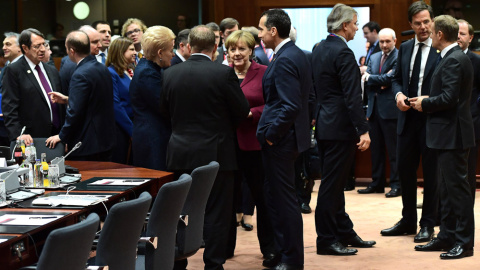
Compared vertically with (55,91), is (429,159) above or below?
below

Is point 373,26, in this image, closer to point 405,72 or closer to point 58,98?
point 405,72

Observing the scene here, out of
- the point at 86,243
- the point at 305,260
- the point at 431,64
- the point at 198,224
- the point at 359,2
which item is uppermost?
the point at 359,2

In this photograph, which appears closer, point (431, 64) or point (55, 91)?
point (431, 64)

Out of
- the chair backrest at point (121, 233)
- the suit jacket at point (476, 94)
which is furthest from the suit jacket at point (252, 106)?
the chair backrest at point (121, 233)

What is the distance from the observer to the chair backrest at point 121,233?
2805 millimetres

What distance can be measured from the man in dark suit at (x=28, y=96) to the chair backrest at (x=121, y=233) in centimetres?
364

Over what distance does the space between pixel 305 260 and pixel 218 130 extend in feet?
4.09

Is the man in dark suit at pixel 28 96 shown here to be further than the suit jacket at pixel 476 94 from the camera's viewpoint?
Yes

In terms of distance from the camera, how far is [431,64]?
570 centimetres

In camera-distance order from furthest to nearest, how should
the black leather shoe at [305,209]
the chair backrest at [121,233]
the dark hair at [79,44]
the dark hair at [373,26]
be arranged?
the dark hair at [373,26] → the black leather shoe at [305,209] → the dark hair at [79,44] → the chair backrest at [121,233]

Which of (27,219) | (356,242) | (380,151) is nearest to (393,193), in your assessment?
(380,151)

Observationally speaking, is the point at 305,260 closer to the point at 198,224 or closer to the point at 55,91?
→ the point at 198,224

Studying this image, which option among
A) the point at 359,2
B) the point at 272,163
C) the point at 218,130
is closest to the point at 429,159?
the point at 272,163

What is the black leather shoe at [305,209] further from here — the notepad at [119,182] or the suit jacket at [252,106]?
the notepad at [119,182]
